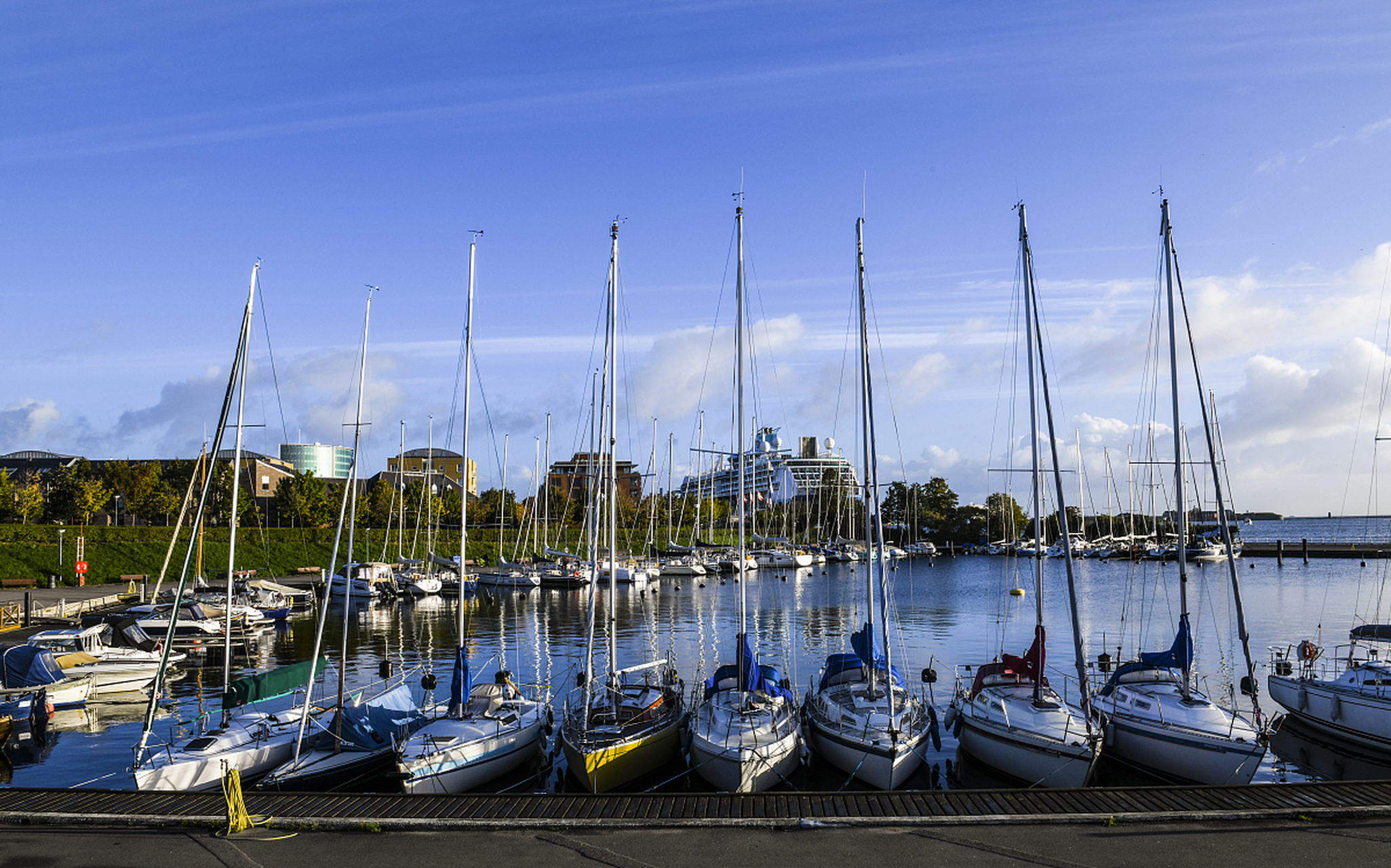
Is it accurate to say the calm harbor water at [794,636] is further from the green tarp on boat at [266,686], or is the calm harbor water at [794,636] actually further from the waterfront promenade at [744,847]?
the waterfront promenade at [744,847]

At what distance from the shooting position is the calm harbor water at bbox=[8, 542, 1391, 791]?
25422 mm

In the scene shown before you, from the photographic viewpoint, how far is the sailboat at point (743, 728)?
19.8 metres

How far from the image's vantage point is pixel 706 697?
81.9ft

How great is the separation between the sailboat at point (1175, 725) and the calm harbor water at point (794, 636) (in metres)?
1.13

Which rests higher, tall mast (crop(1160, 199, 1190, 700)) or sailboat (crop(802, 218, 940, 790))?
tall mast (crop(1160, 199, 1190, 700))

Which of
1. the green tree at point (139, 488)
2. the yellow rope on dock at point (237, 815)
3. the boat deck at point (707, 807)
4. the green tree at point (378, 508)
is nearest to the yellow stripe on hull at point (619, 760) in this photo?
the boat deck at point (707, 807)

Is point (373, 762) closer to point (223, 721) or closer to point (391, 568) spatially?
point (223, 721)

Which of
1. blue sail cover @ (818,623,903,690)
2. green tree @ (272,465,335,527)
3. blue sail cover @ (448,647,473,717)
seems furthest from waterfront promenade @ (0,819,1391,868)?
green tree @ (272,465,335,527)

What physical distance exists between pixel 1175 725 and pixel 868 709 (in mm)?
7220

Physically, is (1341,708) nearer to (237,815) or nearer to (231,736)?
(237,815)

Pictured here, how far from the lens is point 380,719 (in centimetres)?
2311

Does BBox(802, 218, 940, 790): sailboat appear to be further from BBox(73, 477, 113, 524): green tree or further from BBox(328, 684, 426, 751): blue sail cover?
BBox(73, 477, 113, 524): green tree

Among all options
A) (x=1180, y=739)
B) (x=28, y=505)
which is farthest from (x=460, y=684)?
(x=28, y=505)

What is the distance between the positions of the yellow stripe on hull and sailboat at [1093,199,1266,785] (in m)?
10.9
